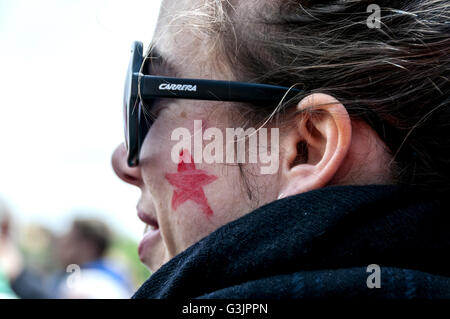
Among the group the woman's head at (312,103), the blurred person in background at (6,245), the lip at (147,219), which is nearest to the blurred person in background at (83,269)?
the blurred person in background at (6,245)

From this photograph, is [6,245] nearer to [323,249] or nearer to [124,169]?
[124,169]

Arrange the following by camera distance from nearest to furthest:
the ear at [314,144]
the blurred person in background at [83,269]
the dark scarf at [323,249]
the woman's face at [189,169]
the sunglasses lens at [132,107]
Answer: the dark scarf at [323,249] < the ear at [314,144] < the woman's face at [189,169] < the sunglasses lens at [132,107] < the blurred person in background at [83,269]

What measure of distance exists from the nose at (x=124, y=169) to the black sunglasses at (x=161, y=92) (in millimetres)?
65

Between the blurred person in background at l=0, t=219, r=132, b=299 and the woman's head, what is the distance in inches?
101

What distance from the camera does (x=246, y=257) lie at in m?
1.32

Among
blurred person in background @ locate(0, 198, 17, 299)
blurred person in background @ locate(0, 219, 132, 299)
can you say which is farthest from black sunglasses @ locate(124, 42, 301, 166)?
blurred person in background @ locate(0, 198, 17, 299)

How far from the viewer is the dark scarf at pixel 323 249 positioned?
4.04 ft

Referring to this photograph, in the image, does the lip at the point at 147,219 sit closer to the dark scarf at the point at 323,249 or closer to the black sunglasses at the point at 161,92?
the black sunglasses at the point at 161,92

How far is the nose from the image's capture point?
1.85 m

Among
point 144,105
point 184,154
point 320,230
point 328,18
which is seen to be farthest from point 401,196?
point 144,105

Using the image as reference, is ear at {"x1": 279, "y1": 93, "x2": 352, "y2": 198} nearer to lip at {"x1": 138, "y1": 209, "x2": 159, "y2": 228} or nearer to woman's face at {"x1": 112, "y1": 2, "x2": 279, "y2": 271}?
woman's face at {"x1": 112, "y1": 2, "x2": 279, "y2": 271}

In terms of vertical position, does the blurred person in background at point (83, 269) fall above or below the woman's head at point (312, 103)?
below

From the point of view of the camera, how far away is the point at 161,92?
1.65m
